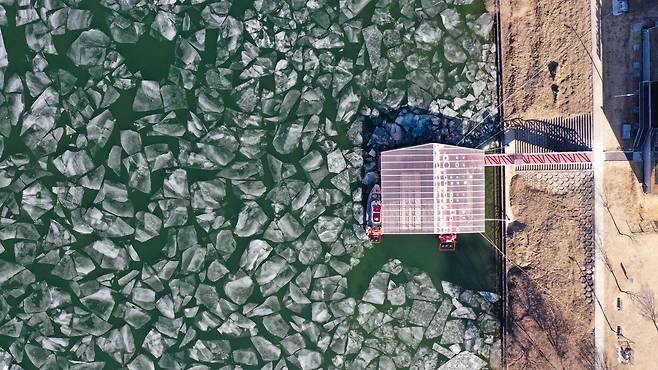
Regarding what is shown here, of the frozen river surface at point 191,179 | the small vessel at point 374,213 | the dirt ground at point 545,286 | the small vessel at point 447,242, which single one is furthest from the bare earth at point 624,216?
the small vessel at point 374,213

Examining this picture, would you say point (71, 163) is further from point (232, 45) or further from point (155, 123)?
point (232, 45)

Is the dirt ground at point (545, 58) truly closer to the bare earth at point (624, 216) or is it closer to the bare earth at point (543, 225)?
the bare earth at point (543, 225)

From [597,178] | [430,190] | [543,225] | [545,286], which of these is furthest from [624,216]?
[430,190]

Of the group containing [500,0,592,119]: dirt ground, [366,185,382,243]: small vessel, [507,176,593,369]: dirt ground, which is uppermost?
[500,0,592,119]: dirt ground

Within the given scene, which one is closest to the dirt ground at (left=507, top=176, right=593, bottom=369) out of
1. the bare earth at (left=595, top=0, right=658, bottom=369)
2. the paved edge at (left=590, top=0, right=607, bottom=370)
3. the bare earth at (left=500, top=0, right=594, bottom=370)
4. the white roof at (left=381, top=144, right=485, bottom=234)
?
the bare earth at (left=500, top=0, right=594, bottom=370)

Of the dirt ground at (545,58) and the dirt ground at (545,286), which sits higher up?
the dirt ground at (545,58)

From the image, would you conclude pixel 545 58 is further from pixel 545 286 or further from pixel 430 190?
pixel 545 286

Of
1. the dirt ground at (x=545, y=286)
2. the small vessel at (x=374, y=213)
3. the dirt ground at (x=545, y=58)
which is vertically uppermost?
the dirt ground at (x=545, y=58)

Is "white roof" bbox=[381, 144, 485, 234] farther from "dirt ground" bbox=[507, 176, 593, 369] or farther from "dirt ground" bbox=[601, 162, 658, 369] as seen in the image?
"dirt ground" bbox=[601, 162, 658, 369]
